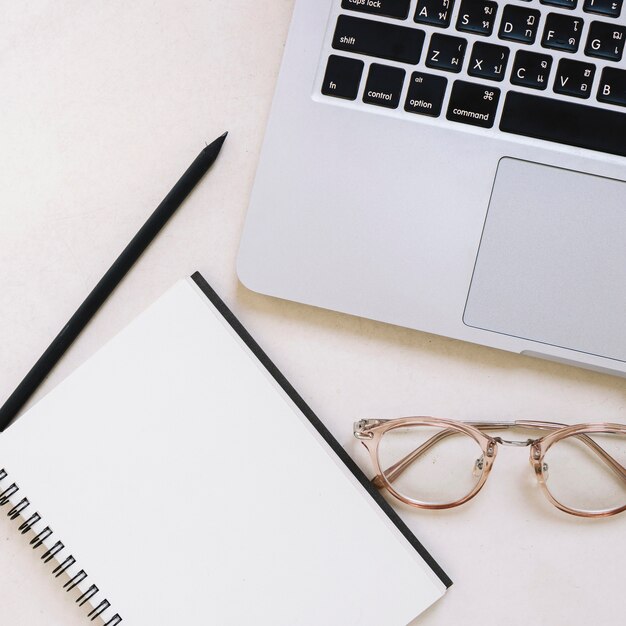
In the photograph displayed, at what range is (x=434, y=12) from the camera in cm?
39

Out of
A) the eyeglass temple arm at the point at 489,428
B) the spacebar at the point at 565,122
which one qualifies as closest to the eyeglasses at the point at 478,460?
the eyeglass temple arm at the point at 489,428

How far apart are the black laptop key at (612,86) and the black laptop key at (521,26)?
0.05 metres

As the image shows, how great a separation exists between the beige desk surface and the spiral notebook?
0.02 m

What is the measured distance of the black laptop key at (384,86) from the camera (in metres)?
0.39

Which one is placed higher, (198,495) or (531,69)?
(531,69)

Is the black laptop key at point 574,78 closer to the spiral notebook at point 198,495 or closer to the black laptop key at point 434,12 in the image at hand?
the black laptop key at point 434,12

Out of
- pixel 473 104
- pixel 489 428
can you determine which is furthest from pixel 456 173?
pixel 489 428

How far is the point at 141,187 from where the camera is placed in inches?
18.1

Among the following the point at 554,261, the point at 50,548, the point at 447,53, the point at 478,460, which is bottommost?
the point at 50,548

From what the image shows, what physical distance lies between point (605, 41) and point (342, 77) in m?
0.15

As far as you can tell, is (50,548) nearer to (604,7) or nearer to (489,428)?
(489,428)

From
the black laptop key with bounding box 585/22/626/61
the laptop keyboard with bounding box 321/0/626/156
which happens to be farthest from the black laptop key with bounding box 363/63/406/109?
the black laptop key with bounding box 585/22/626/61

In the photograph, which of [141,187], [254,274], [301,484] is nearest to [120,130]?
[141,187]

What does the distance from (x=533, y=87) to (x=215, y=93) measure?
0.20 metres
